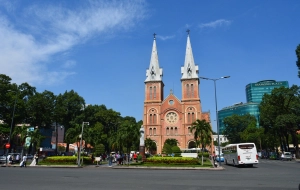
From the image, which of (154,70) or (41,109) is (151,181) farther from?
(154,70)

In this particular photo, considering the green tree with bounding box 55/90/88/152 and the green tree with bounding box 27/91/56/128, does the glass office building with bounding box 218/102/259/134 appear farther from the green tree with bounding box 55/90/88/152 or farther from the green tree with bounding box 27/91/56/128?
the green tree with bounding box 27/91/56/128

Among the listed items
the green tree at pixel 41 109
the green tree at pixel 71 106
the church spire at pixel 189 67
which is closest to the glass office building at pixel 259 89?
the church spire at pixel 189 67

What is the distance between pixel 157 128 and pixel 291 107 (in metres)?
36.6

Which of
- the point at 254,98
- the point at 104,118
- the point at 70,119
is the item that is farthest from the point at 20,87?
the point at 254,98

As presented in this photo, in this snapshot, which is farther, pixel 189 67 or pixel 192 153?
pixel 189 67

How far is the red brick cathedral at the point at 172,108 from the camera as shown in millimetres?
71406

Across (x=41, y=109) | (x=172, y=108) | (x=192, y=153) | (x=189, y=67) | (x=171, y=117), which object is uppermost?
(x=189, y=67)

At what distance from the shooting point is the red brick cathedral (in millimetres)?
71406

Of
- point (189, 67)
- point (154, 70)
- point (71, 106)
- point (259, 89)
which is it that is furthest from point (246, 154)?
point (259, 89)

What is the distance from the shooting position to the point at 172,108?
243ft

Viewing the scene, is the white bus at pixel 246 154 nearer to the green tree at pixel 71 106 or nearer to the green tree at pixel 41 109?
the green tree at pixel 41 109

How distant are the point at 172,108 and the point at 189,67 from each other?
44.2 ft

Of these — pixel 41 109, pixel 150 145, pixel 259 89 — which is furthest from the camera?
pixel 259 89

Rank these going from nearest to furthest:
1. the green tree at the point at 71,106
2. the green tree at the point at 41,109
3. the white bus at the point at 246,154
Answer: the white bus at the point at 246,154 → the green tree at the point at 41,109 → the green tree at the point at 71,106
